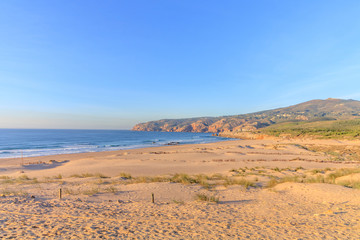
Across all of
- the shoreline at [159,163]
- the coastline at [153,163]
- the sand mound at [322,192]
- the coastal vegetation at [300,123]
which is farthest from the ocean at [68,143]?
the sand mound at [322,192]

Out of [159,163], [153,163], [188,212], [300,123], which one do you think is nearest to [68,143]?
[153,163]

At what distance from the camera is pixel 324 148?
3362 centimetres

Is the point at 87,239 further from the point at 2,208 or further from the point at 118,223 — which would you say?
the point at 2,208

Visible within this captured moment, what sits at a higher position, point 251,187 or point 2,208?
point 2,208

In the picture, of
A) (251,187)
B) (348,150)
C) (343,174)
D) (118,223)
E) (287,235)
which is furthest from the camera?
(348,150)

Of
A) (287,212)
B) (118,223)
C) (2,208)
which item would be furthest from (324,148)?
(2,208)

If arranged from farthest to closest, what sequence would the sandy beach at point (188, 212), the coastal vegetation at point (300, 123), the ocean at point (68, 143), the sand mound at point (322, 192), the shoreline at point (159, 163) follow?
1. the coastal vegetation at point (300, 123)
2. the ocean at point (68, 143)
3. the shoreline at point (159, 163)
4. the sand mound at point (322, 192)
5. the sandy beach at point (188, 212)

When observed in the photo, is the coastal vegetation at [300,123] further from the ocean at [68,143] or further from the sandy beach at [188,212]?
the sandy beach at [188,212]

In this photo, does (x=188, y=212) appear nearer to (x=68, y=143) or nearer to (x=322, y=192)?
(x=322, y=192)

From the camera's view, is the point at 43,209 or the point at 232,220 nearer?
the point at 232,220

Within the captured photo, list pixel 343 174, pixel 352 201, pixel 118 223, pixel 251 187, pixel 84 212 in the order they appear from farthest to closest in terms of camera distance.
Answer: pixel 343 174 < pixel 251 187 < pixel 352 201 < pixel 84 212 < pixel 118 223

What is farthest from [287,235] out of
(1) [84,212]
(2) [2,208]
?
(2) [2,208]

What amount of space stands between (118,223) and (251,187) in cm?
875

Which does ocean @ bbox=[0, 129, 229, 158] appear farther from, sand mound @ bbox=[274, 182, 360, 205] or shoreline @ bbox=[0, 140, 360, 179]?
sand mound @ bbox=[274, 182, 360, 205]
